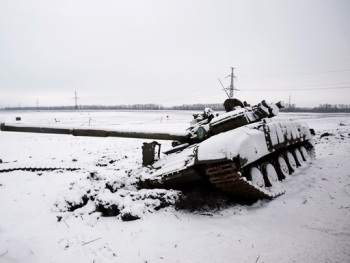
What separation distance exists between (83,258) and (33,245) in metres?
1.03

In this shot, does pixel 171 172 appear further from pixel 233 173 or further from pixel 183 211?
pixel 233 173

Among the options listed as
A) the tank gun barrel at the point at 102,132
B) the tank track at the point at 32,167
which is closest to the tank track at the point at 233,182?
the tank gun barrel at the point at 102,132

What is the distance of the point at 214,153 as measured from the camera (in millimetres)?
4559

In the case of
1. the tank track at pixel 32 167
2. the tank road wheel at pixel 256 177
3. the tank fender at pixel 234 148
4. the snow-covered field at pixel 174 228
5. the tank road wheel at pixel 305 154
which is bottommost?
the snow-covered field at pixel 174 228

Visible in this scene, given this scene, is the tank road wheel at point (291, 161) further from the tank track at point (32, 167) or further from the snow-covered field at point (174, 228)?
the tank track at point (32, 167)

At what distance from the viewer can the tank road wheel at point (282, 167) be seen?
687cm

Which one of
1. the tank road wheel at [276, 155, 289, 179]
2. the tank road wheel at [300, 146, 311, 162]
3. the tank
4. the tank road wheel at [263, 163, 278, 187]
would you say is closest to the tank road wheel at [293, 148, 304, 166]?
the tank

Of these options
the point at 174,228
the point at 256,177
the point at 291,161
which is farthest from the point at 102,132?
the point at 291,161

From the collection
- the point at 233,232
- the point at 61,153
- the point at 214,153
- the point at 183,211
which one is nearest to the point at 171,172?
the point at 183,211

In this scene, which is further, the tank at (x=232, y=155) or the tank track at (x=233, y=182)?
the tank at (x=232, y=155)

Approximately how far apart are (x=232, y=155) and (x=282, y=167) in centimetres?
325

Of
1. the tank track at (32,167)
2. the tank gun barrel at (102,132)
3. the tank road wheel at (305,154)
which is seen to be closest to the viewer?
the tank gun barrel at (102,132)

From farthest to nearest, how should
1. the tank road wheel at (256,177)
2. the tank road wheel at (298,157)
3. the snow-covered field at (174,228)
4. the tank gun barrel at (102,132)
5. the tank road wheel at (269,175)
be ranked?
the tank road wheel at (298,157)
the tank gun barrel at (102,132)
the tank road wheel at (269,175)
the tank road wheel at (256,177)
the snow-covered field at (174,228)

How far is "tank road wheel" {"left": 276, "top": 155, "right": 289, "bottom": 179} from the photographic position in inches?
270
